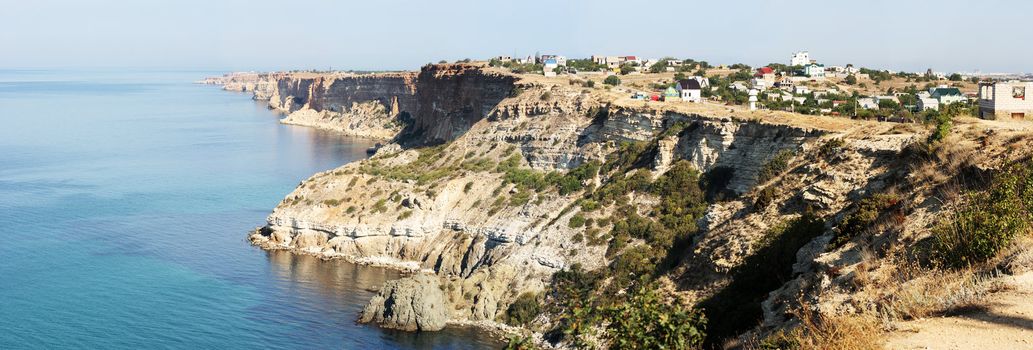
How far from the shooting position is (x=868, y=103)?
69938mm

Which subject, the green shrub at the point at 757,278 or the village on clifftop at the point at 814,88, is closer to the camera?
the green shrub at the point at 757,278

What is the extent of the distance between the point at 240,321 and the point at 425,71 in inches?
2808

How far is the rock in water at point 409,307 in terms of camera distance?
4912 cm

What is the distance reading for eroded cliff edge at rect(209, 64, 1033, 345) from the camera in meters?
28.8

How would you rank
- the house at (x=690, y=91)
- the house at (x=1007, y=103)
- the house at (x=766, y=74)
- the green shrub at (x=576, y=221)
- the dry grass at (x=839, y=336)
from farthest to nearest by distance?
the house at (x=766, y=74) < the house at (x=690, y=91) < the green shrub at (x=576, y=221) < the house at (x=1007, y=103) < the dry grass at (x=839, y=336)

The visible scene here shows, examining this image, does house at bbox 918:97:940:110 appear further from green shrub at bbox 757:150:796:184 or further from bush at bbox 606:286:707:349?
bush at bbox 606:286:707:349

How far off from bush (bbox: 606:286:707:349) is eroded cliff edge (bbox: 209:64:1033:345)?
2818 millimetres

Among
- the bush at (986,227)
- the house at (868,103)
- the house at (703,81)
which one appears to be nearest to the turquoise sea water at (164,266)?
the bush at (986,227)

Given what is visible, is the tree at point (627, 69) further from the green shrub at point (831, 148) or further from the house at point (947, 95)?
the green shrub at point (831, 148)


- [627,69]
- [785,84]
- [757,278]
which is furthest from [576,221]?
[627,69]

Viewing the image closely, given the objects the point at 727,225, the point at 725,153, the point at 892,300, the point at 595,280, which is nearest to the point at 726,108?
the point at 725,153

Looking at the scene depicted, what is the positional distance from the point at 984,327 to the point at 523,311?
37.1 meters

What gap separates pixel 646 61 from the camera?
12456cm

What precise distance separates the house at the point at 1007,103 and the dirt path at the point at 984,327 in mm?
26881
